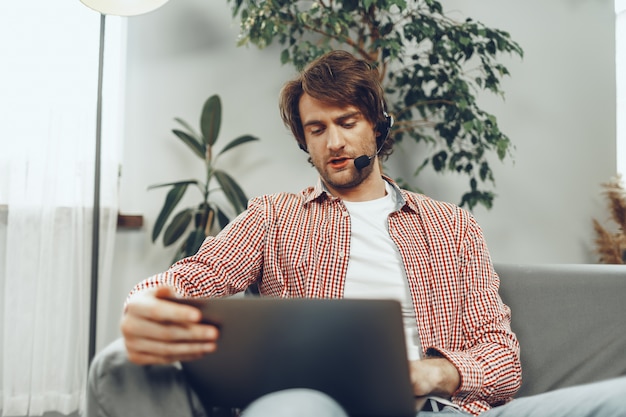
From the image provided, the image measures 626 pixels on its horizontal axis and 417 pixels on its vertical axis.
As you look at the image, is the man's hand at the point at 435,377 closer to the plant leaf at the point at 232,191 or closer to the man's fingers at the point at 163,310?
the man's fingers at the point at 163,310

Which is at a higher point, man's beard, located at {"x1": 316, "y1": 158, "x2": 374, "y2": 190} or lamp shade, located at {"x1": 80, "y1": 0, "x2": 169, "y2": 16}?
lamp shade, located at {"x1": 80, "y1": 0, "x2": 169, "y2": 16}

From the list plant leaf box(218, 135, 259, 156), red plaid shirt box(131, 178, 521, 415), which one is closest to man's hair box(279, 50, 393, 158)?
red plaid shirt box(131, 178, 521, 415)

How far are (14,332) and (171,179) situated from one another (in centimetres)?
70

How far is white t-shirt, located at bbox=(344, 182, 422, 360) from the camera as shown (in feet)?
3.41

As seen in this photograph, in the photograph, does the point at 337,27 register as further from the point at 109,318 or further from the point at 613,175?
the point at 613,175

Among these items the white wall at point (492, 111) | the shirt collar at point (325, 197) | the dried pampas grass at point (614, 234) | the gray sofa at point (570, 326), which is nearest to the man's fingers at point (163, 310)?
the shirt collar at point (325, 197)

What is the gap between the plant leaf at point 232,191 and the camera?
172cm

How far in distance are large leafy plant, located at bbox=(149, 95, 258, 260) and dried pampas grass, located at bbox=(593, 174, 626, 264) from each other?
1602mm

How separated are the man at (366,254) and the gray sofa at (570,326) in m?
0.12

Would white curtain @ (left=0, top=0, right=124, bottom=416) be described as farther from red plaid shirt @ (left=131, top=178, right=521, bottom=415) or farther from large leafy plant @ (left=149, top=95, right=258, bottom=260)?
red plaid shirt @ (left=131, top=178, right=521, bottom=415)

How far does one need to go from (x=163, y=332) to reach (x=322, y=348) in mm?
175

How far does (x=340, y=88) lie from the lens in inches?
46.9

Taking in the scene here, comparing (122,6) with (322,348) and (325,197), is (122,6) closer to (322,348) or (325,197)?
(325,197)

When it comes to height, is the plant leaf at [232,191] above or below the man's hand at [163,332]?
above
